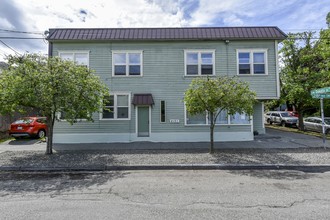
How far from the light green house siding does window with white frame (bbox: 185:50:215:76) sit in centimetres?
30

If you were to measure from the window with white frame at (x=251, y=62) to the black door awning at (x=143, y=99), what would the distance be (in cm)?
602

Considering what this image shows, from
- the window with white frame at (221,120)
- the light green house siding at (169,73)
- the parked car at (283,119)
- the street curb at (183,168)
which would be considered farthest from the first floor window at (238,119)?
the parked car at (283,119)

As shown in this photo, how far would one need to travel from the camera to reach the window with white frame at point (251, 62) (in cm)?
1332

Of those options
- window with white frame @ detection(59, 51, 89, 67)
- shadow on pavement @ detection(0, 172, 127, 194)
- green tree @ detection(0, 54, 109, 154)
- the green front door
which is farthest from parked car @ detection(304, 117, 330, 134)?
window with white frame @ detection(59, 51, 89, 67)

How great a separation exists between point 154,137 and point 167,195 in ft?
27.1

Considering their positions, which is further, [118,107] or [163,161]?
[118,107]

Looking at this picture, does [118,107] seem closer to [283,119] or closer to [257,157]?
[257,157]

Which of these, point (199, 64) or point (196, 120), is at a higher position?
point (199, 64)

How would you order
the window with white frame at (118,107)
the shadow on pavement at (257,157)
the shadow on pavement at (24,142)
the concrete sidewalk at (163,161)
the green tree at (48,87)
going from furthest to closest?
the window with white frame at (118,107) → the shadow on pavement at (24,142) → the green tree at (48,87) → the shadow on pavement at (257,157) → the concrete sidewalk at (163,161)

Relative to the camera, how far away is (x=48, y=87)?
8.30 meters

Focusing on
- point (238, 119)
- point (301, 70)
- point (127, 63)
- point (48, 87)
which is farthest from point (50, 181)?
point (301, 70)

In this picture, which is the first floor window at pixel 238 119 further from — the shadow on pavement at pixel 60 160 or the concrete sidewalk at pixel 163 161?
the shadow on pavement at pixel 60 160

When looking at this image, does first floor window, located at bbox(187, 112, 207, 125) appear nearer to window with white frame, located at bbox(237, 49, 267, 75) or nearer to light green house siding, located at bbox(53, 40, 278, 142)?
light green house siding, located at bbox(53, 40, 278, 142)

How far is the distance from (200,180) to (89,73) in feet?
22.4
